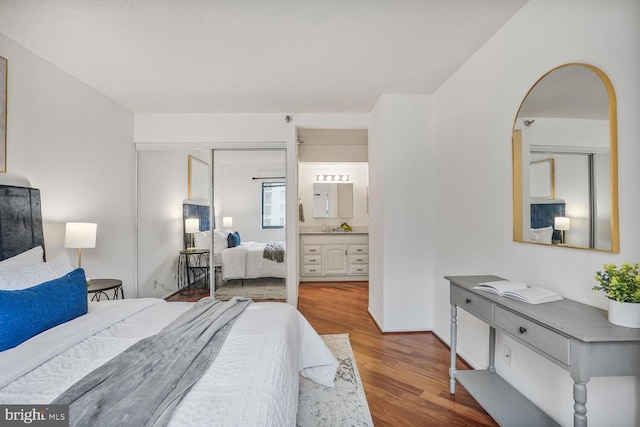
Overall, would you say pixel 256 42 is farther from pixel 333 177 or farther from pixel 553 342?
pixel 333 177

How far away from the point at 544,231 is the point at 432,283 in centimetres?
158

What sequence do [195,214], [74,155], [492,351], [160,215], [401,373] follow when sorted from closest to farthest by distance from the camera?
[492,351], [401,373], [74,155], [160,215], [195,214]

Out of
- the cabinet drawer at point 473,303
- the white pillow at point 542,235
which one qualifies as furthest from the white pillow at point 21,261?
the white pillow at point 542,235

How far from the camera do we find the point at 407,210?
121 inches

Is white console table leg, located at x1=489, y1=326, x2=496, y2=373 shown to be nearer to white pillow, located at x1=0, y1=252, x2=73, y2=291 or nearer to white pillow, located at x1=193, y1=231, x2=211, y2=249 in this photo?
white pillow, located at x1=0, y1=252, x2=73, y2=291

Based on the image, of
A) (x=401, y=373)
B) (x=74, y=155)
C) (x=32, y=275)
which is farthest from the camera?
(x=74, y=155)

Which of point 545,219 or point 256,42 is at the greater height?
point 256,42

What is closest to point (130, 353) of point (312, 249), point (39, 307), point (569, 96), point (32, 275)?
point (39, 307)

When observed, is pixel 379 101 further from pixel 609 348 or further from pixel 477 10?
pixel 609 348

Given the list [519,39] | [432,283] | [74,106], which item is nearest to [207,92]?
[74,106]

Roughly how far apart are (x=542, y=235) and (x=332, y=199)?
4280mm

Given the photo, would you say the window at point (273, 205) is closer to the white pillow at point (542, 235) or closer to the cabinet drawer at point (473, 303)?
the cabinet drawer at point (473, 303)

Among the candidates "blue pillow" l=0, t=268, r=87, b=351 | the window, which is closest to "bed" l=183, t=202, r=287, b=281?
the window

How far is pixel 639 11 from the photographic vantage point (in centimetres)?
118
